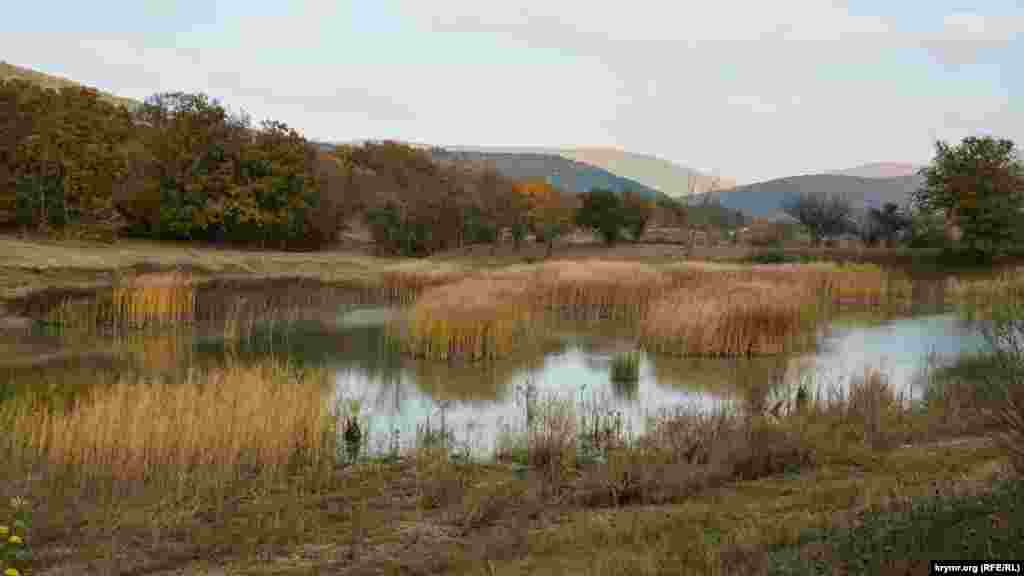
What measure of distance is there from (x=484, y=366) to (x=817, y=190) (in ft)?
439

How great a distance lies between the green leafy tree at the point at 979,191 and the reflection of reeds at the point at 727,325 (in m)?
31.4

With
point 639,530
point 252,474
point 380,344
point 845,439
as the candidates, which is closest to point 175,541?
point 252,474

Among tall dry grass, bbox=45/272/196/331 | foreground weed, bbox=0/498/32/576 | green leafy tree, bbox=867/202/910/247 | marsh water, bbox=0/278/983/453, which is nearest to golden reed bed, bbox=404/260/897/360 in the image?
Result: marsh water, bbox=0/278/983/453

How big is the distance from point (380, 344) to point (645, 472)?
12.1 m

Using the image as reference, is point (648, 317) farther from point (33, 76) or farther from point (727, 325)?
point (33, 76)

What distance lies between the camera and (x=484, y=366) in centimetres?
1589

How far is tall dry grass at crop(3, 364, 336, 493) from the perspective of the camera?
792cm

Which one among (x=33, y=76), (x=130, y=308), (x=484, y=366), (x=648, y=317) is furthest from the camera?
(x=33, y=76)

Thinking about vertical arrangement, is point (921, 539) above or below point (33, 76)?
below

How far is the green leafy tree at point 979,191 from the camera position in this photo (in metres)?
44.0

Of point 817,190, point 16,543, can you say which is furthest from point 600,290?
point 817,190

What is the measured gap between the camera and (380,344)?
61.3 feet

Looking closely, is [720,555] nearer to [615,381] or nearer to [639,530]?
[639,530]

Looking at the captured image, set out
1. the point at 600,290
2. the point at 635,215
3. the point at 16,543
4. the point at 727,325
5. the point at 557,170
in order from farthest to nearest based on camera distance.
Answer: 1. the point at 557,170
2. the point at 635,215
3. the point at 600,290
4. the point at 727,325
5. the point at 16,543
